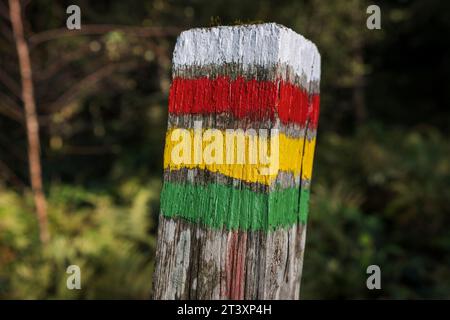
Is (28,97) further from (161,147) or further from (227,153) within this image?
(227,153)

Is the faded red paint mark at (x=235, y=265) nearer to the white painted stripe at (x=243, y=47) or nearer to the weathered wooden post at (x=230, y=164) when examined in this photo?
the weathered wooden post at (x=230, y=164)

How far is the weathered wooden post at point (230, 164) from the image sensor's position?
1364mm

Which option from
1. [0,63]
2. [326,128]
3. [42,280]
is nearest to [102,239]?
[42,280]

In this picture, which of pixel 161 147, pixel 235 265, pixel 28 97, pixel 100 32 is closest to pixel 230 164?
pixel 235 265

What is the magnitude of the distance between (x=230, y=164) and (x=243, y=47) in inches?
12.9

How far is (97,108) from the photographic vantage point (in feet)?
27.4

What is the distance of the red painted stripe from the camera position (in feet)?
4.45

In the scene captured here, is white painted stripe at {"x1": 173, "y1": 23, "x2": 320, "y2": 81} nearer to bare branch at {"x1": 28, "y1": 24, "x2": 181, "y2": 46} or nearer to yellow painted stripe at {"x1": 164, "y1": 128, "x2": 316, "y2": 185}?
yellow painted stripe at {"x1": 164, "y1": 128, "x2": 316, "y2": 185}

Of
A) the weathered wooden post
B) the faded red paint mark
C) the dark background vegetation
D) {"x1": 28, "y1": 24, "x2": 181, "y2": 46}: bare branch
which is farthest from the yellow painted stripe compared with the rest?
{"x1": 28, "y1": 24, "x2": 181, "y2": 46}: bare branch

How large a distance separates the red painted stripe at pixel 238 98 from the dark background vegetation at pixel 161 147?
114 inches

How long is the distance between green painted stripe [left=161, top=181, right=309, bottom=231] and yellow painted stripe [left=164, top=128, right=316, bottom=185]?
0.05 metres
